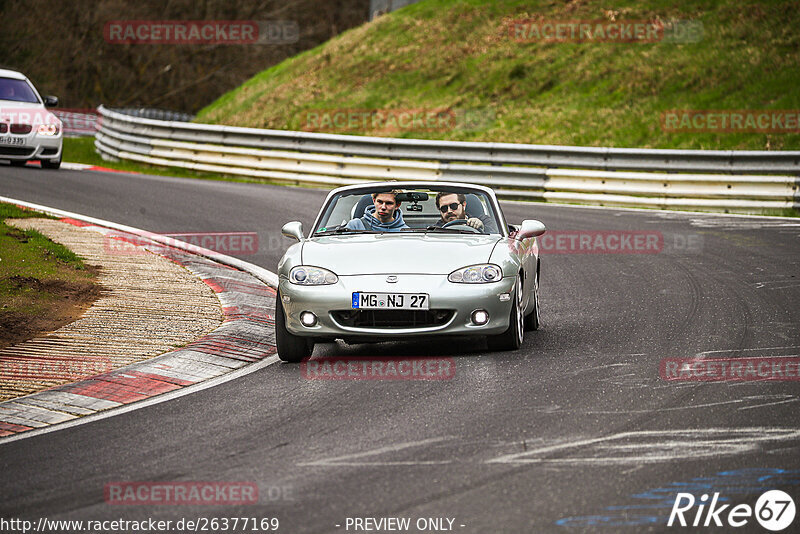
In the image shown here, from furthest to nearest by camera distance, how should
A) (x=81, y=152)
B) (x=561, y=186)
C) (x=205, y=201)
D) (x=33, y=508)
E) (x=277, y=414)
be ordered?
(x=81, y=152) → (x=561, y=186) → (x=205, y=201) → (x=277, y=414) → (x=33, y=508)

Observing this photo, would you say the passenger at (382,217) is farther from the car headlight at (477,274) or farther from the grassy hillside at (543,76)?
the grassy hillside at (543,76)

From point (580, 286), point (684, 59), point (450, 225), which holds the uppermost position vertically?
point (684, 59)

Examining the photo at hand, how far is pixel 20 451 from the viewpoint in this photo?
5.99m

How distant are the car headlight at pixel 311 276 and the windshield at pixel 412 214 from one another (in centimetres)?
93

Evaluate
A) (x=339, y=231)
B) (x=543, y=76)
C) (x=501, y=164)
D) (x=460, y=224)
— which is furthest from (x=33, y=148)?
(x=460, y=224)

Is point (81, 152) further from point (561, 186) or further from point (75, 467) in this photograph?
point (75, 467)

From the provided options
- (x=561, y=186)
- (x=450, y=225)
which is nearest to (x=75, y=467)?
(x=450, y=225)

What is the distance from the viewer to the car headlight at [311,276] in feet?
27.0

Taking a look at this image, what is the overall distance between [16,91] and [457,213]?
15.7m

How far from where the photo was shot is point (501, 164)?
865 inches

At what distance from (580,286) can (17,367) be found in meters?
5.98

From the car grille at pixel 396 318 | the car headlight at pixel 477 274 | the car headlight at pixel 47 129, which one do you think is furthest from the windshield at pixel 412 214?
the car headlight at pixel 47 129

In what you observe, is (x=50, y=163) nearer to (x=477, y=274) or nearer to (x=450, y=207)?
(x=450, y=207)

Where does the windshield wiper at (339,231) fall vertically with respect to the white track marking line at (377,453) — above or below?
above
